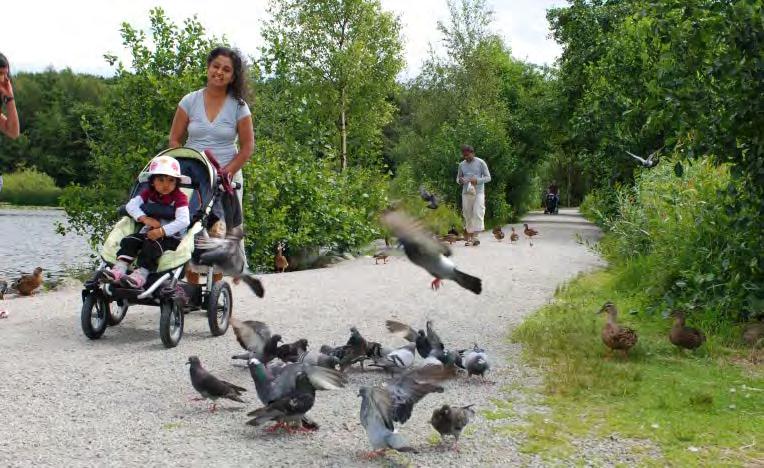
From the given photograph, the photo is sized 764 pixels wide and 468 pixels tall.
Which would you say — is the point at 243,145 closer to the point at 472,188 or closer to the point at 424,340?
the point at 424,340

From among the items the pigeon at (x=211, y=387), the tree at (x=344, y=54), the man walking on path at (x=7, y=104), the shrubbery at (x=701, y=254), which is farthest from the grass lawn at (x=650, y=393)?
the tree at (x=344, y=54)

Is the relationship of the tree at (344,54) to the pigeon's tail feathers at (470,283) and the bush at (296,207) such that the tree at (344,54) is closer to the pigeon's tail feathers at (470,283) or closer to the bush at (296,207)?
the bush at (296,207)

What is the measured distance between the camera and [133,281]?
6.28m

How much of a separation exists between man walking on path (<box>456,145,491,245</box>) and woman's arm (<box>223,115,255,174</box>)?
32.7 feet

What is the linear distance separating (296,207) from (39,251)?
12.9 metres

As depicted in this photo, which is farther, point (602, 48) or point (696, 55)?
point (602, 48)

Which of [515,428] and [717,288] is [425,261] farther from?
[717,288]

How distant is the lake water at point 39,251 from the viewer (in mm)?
17816

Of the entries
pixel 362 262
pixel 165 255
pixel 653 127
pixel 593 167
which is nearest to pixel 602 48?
pixel 593 167

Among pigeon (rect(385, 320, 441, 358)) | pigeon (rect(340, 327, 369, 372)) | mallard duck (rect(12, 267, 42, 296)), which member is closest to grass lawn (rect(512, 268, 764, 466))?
pigeon (rect(385, 320, 441, 358))

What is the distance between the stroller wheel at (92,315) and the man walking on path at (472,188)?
431 inches

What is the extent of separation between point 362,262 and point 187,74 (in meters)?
4.34

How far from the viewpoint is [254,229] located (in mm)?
12914

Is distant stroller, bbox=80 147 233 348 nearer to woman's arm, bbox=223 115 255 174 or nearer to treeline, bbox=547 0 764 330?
woman's arm, bbox=223 115 255 174
